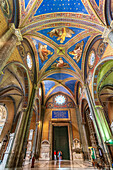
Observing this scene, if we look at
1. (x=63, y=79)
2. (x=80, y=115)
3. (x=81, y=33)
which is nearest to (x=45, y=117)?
(x=80, y=115)

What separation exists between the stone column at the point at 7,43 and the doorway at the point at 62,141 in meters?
11.5

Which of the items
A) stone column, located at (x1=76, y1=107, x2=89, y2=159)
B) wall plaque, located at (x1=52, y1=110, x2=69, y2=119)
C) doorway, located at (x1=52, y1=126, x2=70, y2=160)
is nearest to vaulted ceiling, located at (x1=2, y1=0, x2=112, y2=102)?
wall plaque, located at (x1=52, y1=110, x2=69, y2=119)

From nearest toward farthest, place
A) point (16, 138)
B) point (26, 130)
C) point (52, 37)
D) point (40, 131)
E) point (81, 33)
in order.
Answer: point (16, 138) < point (26, 130) < point (81, 33) < point (52, 37) < point (40, 131)

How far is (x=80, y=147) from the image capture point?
12148 millimetres

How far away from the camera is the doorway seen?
517 inches

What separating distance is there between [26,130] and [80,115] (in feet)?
27.7

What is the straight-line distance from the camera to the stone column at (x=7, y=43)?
4858 mm

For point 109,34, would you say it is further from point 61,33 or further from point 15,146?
point 15,146

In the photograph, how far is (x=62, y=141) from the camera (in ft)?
46.1

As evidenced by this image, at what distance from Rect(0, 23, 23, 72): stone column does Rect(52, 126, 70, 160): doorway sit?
11.5 m

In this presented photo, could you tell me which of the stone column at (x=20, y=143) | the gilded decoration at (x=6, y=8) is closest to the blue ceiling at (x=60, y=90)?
the stone column at (x=20, y=143)

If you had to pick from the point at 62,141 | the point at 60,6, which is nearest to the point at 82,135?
the point at 62,141

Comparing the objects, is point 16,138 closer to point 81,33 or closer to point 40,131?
point 40,131

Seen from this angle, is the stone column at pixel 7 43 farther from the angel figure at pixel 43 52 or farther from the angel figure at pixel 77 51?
the angel figure at pixel 77 51
